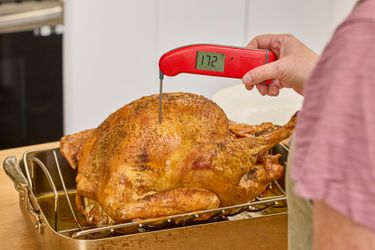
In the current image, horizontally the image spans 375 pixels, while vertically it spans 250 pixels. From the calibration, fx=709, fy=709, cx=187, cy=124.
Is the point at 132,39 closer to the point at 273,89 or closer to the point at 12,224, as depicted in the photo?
the point at 273,89

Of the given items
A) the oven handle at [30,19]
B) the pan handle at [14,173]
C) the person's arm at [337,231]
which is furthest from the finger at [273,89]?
the oven handle at [30,19]

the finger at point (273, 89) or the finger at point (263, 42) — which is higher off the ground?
the finger at point (263, 42)

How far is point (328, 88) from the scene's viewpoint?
0.55 m

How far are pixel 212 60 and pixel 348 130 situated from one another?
2.17ft

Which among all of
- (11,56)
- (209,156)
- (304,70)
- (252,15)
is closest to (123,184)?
(209,156)

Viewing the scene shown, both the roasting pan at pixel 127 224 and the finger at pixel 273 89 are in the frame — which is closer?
the roasting pan at pixel 127 224

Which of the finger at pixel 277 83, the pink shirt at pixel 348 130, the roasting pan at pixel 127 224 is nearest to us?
the pink shirt at pixel 348 130

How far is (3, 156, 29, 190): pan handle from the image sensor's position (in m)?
1.10

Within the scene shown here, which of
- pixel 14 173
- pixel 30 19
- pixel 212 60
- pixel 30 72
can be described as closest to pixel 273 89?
pixel 212 60

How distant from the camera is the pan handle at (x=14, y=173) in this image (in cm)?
110

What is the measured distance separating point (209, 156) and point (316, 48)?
1712 mm

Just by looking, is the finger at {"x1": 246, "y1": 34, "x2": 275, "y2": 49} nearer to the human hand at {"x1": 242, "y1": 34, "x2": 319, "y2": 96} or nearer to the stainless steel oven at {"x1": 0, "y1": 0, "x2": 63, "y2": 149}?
the human hand at {"x1": 242, "y1": 34, "x2": 319, "y2": 96}

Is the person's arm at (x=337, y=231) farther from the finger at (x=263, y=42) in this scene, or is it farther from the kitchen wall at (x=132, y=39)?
the kitchen wall at (x=132, y=39)

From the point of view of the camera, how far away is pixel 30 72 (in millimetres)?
2371
